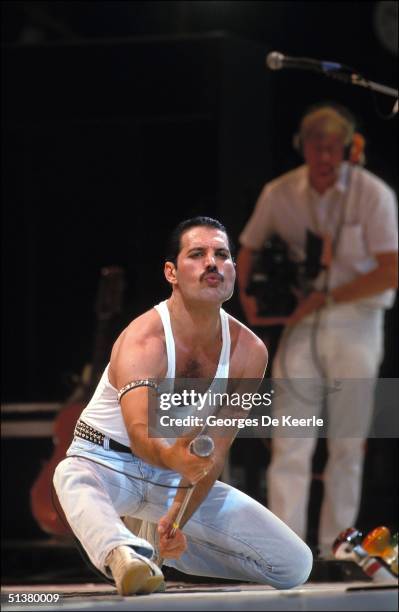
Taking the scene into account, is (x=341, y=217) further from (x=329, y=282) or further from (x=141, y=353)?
(x=141, y=353)

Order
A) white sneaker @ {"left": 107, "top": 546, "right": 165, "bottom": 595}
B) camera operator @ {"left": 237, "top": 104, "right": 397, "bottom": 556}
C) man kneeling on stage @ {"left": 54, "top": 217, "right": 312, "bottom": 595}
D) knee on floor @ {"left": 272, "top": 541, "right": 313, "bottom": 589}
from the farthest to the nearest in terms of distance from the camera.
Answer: camera operator @ {"left": 237, "top": 104, "right": 397, "bottom": 556}, knee on floor @ {"left": 272, "top": 541, "right": 313, "bottom": 589}, man kneeling on stage @ {"left": 54, "top": 217, "right": 312, "bottom": 595}, white sneaker @ {"left": 107, "top": 546, "right": 165, "bottom": 595}

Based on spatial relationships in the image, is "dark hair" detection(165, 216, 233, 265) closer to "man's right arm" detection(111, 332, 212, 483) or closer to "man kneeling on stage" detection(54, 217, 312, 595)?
"man kneeling on stage" detection(54, 217, 312, 595)

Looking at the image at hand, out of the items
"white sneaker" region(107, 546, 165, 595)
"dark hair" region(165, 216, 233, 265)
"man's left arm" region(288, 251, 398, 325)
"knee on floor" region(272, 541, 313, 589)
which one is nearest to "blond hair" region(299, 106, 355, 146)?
"man's left arm" region(288, 251, 398, 325)

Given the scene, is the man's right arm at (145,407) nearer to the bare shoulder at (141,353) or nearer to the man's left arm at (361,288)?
the bare shoulder at (141,353)

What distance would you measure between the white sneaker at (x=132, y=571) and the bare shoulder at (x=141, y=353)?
418 millimetres

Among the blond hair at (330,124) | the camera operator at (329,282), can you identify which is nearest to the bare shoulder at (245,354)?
the camera operator at (329,282)

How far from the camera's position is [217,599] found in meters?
3.66

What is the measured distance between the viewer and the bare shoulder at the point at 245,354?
3418 millimetres

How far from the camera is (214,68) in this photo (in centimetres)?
600

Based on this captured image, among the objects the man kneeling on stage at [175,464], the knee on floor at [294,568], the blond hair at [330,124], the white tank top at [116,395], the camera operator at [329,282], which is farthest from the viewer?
the blond hair at [330,124]

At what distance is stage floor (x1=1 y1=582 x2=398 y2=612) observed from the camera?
342 cm

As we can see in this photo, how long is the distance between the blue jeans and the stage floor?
8 cm

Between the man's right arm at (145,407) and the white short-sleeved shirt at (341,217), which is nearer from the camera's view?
the man's right arm at (145,407)

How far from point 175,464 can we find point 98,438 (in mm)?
356
